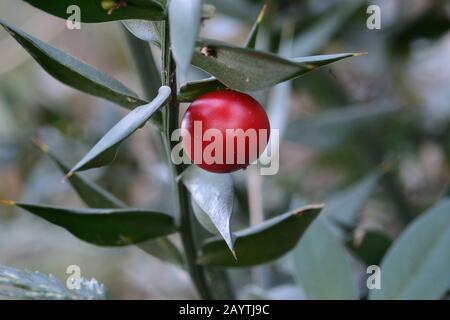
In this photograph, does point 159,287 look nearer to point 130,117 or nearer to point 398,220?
point 398,220

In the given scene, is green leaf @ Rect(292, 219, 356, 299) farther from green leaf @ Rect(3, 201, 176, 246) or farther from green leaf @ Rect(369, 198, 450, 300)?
green leaf @ Rect(3, 201, 176, 246)

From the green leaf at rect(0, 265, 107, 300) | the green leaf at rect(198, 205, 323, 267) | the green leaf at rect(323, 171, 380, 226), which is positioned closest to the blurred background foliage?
the green leaf at rect(323, 171, 380, 226)

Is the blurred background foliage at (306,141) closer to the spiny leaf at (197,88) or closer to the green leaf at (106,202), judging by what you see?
the green leaf at (106,202)

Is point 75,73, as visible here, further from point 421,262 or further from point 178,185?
point 421,262

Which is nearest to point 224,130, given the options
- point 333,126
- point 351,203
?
point 351,203

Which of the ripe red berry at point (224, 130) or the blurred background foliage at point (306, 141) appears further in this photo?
the blurred background foliage at point (306, 141)

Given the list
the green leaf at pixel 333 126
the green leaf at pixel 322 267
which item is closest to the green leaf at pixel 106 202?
the green leaf at pixel 322 267

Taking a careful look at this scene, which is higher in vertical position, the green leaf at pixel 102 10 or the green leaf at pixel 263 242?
the green leaf at pixel 102 10
